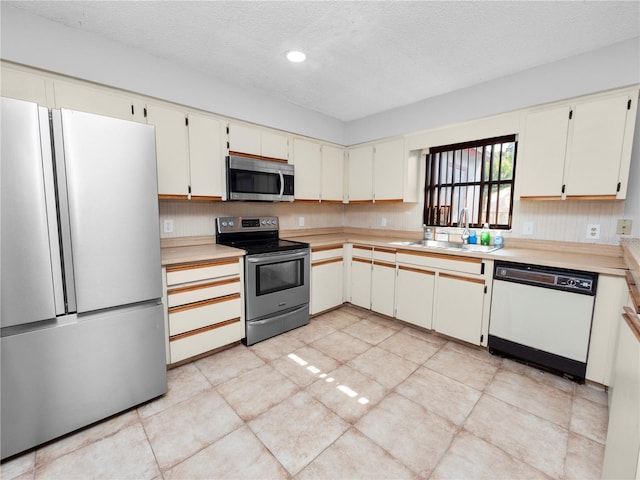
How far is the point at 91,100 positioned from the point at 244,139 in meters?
1.21

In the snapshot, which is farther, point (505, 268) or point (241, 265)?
point (241, 265)

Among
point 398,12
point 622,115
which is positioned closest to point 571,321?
point 622,115

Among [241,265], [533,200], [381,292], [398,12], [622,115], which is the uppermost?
[398,12]

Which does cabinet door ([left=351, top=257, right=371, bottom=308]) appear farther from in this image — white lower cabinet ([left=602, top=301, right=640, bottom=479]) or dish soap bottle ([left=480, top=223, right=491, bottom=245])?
white lower cabinet ([left=602, top=301, right=640, bottom=479])

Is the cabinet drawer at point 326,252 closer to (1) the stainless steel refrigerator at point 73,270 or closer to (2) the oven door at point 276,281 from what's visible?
(2) the oven door at point 276,281

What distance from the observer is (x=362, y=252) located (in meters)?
3.42

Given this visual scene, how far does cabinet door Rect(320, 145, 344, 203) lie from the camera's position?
371 centimetres

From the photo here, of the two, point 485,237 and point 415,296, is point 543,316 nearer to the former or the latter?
point 485,237

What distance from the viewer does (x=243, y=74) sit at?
262 centimetres

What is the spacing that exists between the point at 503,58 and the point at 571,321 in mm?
2089

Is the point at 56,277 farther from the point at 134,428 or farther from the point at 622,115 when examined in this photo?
the point at 622,115

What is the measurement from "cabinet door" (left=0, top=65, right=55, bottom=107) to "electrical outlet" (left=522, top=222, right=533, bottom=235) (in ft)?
12.8

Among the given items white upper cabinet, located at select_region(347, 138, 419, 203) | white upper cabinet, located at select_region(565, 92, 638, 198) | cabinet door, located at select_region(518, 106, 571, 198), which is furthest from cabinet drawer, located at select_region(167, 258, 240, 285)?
white upper cabinet, located at select_region(565, 92, 638, 198)

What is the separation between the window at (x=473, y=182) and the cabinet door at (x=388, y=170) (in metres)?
0.36
